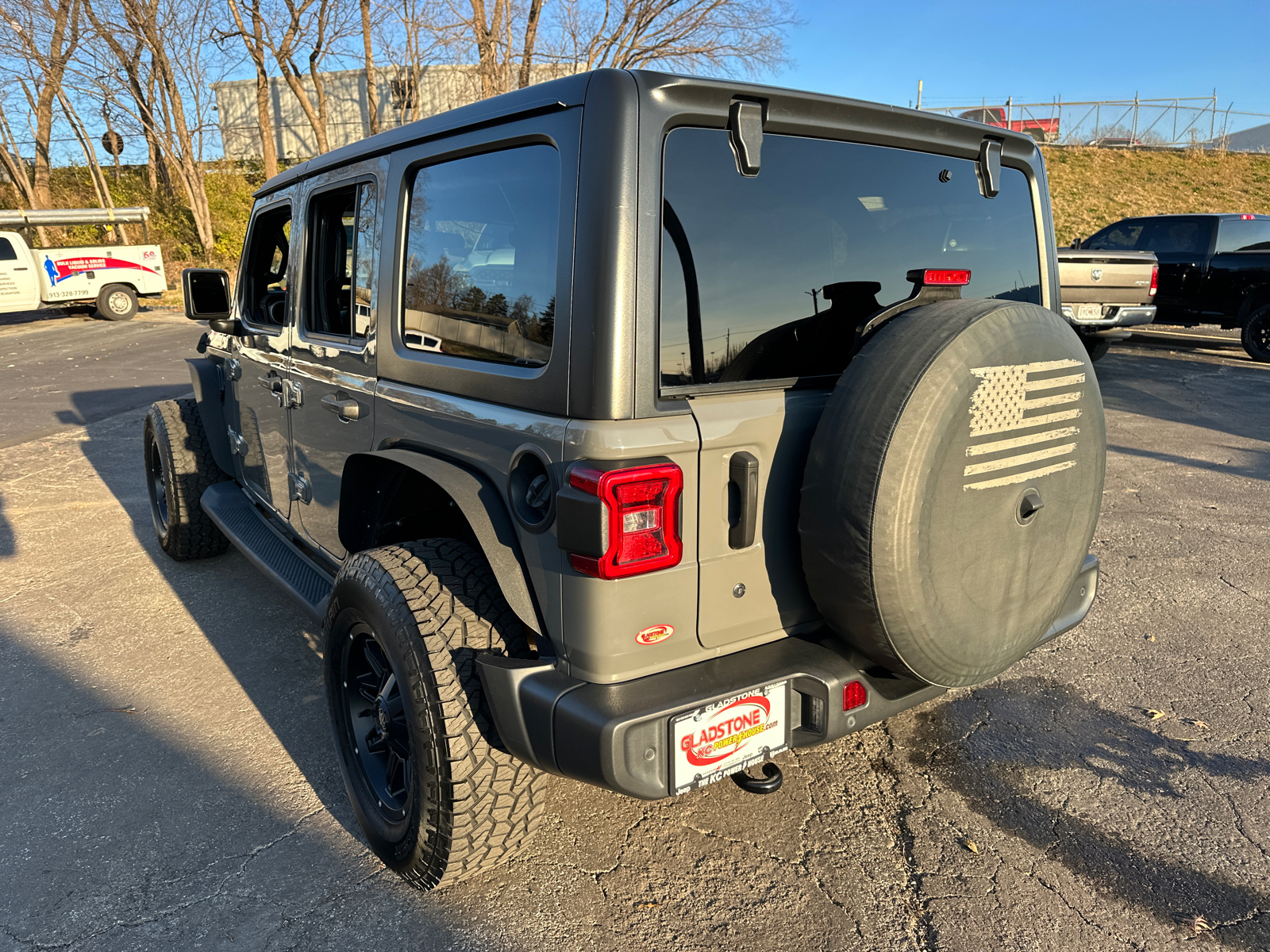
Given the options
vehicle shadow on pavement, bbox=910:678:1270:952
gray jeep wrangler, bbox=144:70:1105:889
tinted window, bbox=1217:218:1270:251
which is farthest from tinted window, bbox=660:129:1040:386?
tinted window, bbox=1217:218:1270:251

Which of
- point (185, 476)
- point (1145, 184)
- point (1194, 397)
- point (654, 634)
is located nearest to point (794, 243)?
point (654, 634)

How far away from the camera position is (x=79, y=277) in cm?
1841

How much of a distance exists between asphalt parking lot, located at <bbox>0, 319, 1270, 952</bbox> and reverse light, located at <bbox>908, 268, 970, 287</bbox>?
63.9 inches

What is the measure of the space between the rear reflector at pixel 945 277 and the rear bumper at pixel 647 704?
101 cm

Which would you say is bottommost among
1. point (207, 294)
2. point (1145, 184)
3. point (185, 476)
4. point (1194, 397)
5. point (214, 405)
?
point (185, 476)

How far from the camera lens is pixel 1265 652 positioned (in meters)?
3.68

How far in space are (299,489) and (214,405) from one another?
150cm

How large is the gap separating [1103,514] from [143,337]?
16629 mm

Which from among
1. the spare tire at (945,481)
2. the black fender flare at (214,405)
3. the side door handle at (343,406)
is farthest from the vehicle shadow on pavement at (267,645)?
A: the spare tire at (945,481)

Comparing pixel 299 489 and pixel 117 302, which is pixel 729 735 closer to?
pixel 299 489

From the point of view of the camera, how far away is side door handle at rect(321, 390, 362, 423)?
270 centimetres

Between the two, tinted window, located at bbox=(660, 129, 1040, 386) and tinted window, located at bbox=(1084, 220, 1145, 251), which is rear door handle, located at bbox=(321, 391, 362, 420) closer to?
tinted window, located at bbox=(660, 129, 1040, 386)

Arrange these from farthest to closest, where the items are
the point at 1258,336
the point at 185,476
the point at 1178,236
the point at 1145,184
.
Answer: the point at 1145,184 < the point at 1178,236 < the point at 1258,336 < the point at 185,476

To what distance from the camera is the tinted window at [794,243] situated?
198cm
